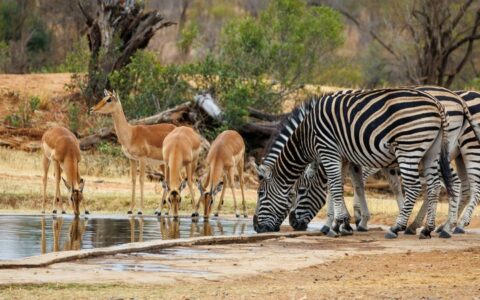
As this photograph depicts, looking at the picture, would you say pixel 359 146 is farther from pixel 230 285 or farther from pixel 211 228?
pixel 230 285

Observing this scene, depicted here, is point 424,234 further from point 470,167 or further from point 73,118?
point 73,118

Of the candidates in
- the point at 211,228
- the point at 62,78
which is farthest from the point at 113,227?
the point at 62,78

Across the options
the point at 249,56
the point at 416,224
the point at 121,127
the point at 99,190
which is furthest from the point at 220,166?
the point at 249,56

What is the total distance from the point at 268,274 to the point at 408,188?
178 inches

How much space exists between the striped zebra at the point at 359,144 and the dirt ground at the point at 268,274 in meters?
1.42

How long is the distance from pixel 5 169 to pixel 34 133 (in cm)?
440

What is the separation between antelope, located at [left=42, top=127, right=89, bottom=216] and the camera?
16.7 meters

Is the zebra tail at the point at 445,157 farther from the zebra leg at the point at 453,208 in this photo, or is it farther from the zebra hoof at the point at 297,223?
the zebra hoof at the point at 297,223

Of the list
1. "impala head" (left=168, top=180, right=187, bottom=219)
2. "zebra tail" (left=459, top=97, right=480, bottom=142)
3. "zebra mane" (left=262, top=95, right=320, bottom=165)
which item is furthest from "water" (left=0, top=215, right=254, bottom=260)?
"zebra tail" (left=459, top=97, right=480, bottom=142)

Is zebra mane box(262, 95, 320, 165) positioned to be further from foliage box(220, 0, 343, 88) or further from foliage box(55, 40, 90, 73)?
foliage box(55, 40, 90, 73)

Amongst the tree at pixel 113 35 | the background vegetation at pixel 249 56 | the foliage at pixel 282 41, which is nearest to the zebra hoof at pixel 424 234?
the background vegetation at pixel 249 56

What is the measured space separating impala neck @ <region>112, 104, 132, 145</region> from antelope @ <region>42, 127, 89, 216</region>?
1359mm

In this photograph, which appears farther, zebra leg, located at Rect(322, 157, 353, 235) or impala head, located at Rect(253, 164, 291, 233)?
impala head, located at Rect(253, 164, 291, 233)

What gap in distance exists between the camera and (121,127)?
Result: 19328 mm
